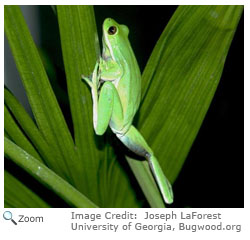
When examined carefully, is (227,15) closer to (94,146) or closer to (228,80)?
(94,146)

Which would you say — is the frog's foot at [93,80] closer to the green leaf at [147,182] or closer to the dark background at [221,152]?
the green leaf at [147,182]

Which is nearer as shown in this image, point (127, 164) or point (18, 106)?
point (18, 106)

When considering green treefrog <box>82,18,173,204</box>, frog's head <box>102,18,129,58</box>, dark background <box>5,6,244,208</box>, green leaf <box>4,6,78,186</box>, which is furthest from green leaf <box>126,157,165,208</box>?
dark background <box>5,6,244,208</box>

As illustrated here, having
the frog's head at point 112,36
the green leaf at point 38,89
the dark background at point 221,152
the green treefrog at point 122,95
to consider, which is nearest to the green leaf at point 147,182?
the green treefrog at point 122,95

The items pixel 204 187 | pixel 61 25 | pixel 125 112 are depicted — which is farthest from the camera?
pixel 204 187

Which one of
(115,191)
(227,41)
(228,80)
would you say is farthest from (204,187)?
(227,41)
